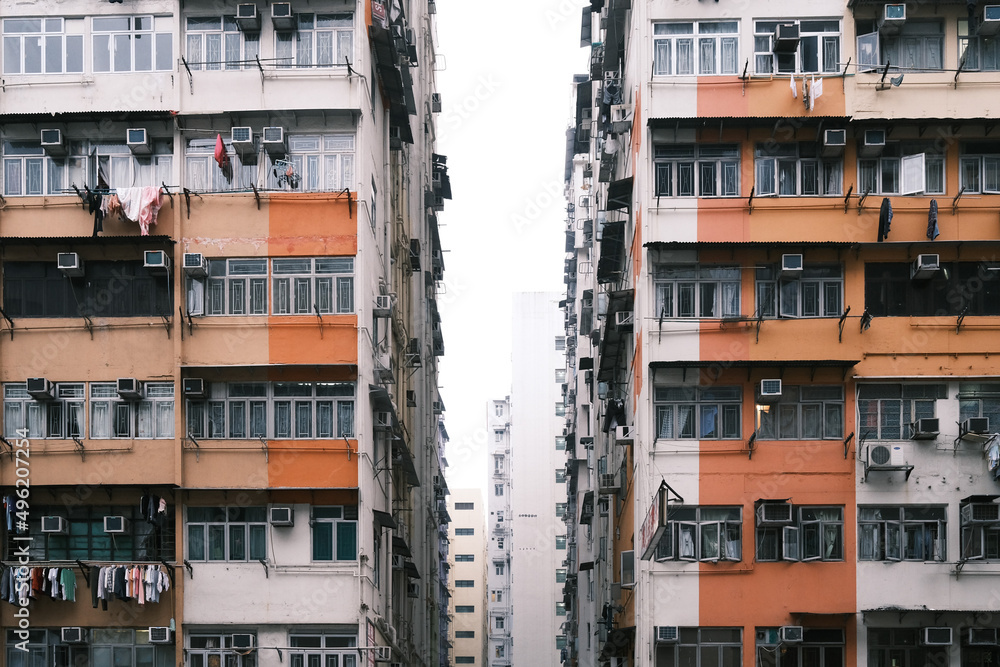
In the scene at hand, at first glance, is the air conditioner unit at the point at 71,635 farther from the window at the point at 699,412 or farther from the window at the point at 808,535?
the window at the point at 808,535

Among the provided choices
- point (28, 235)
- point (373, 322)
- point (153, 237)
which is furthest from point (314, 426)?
point (28, 235)

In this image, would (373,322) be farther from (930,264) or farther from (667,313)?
(930,264)

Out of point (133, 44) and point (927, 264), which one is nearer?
point (927, 264)

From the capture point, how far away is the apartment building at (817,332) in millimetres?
26656

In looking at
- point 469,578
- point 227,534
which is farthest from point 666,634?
point 469,578

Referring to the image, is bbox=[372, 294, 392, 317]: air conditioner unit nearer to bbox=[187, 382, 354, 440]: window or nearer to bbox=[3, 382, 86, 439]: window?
bbox=[187, 382, 354, 440]: window

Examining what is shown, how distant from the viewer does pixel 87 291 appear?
28188 mm

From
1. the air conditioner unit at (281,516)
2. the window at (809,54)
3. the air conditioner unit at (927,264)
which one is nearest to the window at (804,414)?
the air conditioner unit at (927,264)

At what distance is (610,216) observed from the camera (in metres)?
40.1

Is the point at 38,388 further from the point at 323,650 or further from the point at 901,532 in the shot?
the point at 901,532

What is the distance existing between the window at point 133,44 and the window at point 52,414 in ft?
24.0

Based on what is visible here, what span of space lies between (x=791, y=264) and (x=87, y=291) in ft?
51.3

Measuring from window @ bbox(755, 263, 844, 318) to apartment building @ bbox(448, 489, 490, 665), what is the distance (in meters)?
85.5

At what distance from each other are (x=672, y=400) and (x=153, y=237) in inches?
471
